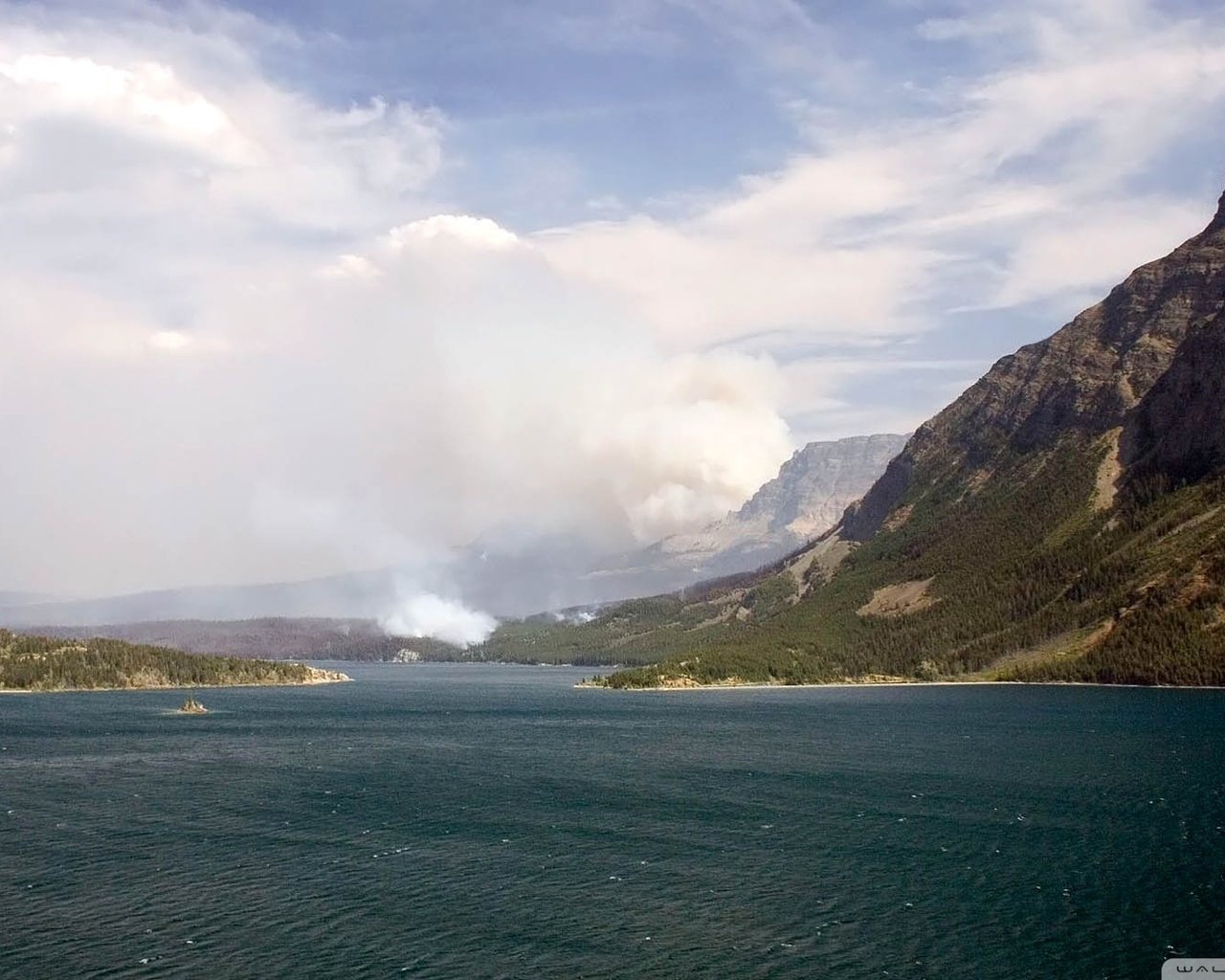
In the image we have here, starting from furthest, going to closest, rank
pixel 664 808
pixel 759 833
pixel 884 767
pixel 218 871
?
pixel 884 767 → pixel 664 808 → pixel 759 833 → pixel 218 871

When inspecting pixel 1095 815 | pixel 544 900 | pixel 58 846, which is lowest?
pixel 1095 815

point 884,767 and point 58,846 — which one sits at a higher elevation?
point 58,846

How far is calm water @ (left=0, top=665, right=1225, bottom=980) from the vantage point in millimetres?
79562

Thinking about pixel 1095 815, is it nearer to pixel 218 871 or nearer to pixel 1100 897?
pixel 1100 897

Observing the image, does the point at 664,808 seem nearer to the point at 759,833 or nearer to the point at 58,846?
the point at 759,833

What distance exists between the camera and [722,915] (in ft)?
294

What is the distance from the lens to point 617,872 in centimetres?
10494

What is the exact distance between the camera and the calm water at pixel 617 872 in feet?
261

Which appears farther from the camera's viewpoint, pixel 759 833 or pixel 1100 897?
pixel 759 833

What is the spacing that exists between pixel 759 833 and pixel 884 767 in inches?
2310

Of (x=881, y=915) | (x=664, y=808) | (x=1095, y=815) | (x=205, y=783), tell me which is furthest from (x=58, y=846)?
(x=1095, y=815)

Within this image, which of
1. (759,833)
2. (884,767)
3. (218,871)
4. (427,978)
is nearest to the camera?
(427,978)

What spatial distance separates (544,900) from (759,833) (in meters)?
36.4

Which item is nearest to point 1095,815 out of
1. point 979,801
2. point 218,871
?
point 979,801
